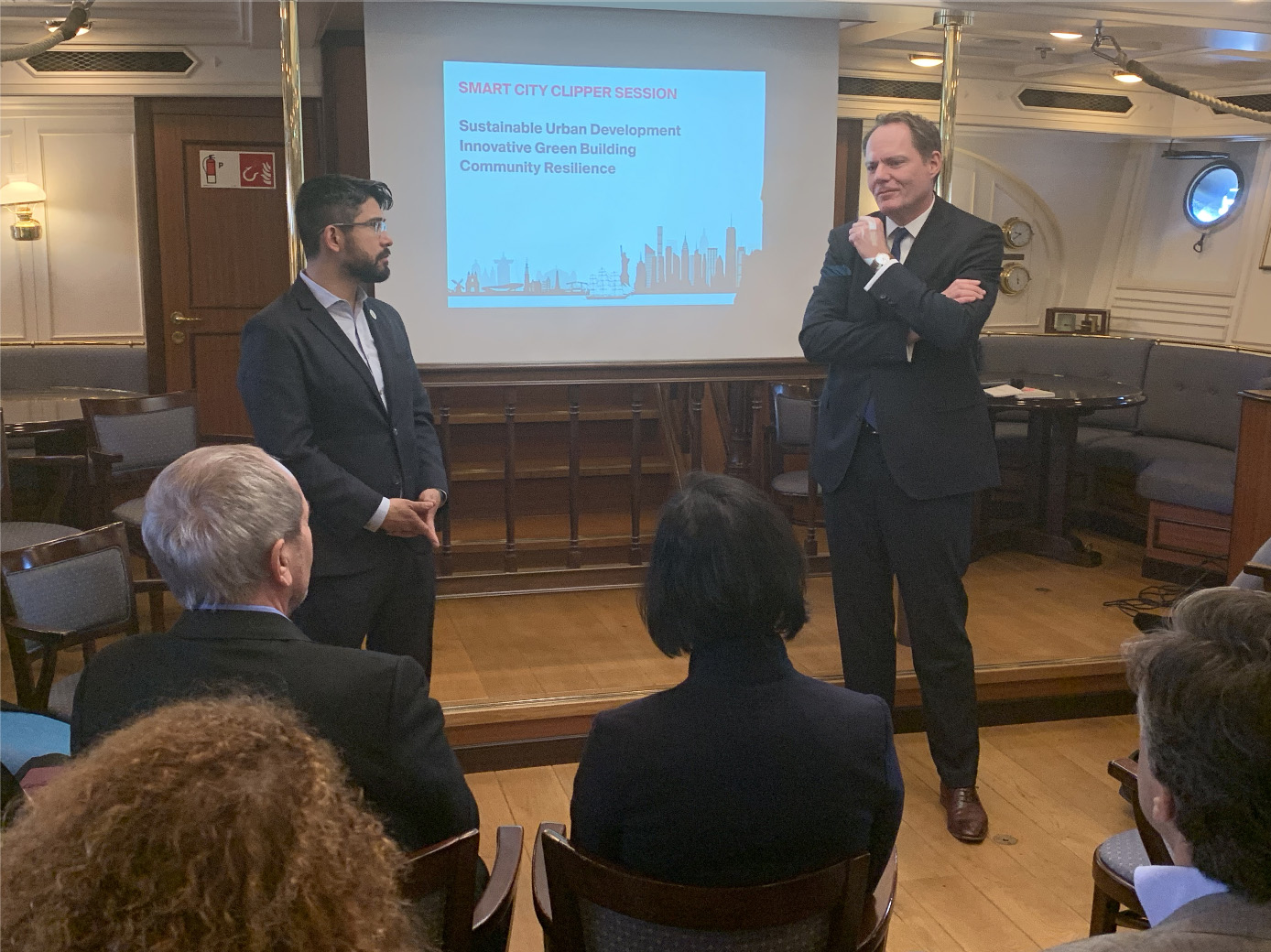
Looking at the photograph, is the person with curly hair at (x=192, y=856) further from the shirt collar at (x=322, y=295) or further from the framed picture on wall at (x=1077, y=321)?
the framed picture on wall at (x=1077, y=321)

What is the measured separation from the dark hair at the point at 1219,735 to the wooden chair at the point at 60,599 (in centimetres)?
242

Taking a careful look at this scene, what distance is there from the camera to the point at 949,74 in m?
4.09

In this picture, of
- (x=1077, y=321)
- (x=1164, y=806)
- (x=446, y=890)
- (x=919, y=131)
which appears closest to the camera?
(x=1164, y=806)

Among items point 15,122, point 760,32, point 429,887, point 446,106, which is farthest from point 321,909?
point 15,122

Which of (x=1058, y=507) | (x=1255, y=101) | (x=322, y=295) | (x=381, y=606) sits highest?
(x=1255, y=101)

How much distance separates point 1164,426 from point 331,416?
5.11 m

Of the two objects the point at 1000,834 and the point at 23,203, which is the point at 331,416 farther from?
the point at 23,203

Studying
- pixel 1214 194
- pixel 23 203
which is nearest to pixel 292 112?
pixel 23 203

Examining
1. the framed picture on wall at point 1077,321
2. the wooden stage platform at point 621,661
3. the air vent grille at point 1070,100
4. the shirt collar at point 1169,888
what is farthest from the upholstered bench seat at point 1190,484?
the shirt collar at point 1169,888

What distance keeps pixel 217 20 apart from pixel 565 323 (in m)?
2.72

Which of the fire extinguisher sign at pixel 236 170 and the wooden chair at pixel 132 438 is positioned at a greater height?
the fire extinguisher sign at pixel 236 170

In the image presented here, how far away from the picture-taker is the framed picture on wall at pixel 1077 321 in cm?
731

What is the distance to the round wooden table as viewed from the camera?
5.27m

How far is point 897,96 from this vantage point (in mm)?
6953
